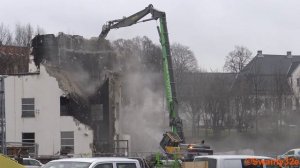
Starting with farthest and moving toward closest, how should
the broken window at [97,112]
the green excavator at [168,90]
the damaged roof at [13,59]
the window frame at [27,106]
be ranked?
the damaged roof at [13,59] → the window frame at [27,106] → the broken window at [97,112] → the green excavator at [168,90]

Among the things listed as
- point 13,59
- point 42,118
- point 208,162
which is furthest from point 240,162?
point 13,59

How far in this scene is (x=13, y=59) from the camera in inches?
2817

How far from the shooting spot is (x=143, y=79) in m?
46.8

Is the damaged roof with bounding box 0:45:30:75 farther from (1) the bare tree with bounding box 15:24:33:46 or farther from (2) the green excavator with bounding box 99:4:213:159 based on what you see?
(2) the green excavator with bounding box 99:4:213:159

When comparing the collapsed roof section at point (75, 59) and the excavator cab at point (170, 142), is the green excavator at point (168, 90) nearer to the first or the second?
the excavator cab at point (170, 142)

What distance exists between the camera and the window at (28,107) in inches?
1703

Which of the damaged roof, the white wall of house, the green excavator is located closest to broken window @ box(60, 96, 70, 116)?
the white wall of house

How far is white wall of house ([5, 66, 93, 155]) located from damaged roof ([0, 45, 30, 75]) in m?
26.6

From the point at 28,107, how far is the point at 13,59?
29.6 metres

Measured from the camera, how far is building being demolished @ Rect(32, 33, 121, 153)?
42500 millimetres

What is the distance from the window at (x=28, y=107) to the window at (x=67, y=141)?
3023mm

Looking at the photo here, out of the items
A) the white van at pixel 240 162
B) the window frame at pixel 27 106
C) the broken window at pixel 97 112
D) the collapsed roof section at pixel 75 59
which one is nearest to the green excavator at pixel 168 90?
the collapsed roof section at pixel 75 59

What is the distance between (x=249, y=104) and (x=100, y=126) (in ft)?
105

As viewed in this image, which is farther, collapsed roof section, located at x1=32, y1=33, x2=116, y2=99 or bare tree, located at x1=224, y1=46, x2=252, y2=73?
bare tree, located at x1=224, y1=46, x2=252, y2=73
